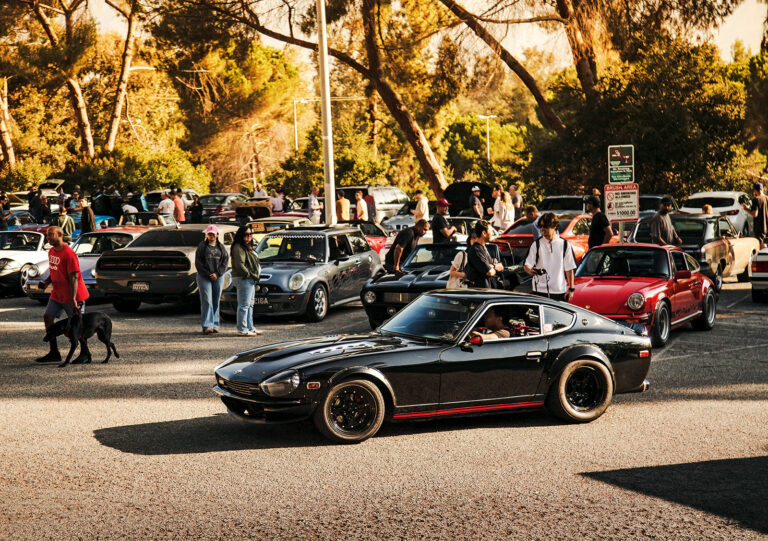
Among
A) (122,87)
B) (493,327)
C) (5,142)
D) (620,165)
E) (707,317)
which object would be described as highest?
(122,87)

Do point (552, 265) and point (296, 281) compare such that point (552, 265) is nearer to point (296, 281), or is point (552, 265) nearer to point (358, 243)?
point (296, 281)

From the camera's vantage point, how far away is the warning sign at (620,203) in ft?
64.0

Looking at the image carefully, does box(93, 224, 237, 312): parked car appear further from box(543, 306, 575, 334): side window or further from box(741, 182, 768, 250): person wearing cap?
box(741, 182, 768, 250): person wearing cap

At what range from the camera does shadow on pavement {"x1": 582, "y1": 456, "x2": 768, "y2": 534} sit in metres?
6.59

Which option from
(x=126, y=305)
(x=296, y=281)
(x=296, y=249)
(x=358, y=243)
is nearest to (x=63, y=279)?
(x=296, y=281)

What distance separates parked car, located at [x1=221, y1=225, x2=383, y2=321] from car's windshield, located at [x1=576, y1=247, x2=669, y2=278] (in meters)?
3.99

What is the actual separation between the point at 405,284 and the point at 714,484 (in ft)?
27.8

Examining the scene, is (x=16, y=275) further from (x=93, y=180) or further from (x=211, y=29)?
(x=93, y=180)

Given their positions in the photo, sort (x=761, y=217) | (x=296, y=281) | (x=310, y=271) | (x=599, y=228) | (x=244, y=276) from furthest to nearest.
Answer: (x=761, y=217), (x=599, y=228), (x=310, y=271), (x=296, y=281), (x=244, y=276)

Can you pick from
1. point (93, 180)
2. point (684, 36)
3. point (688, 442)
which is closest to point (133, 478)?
point (688, 442)

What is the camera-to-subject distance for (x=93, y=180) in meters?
50.0

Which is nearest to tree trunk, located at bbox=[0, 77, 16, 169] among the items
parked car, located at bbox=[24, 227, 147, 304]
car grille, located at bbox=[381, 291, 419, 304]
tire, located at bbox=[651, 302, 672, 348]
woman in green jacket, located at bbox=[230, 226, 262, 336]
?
parked car, located at bbox=[24, 227, 147, 304]

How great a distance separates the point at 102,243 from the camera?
20344 mm

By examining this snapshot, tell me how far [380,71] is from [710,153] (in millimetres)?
12911
